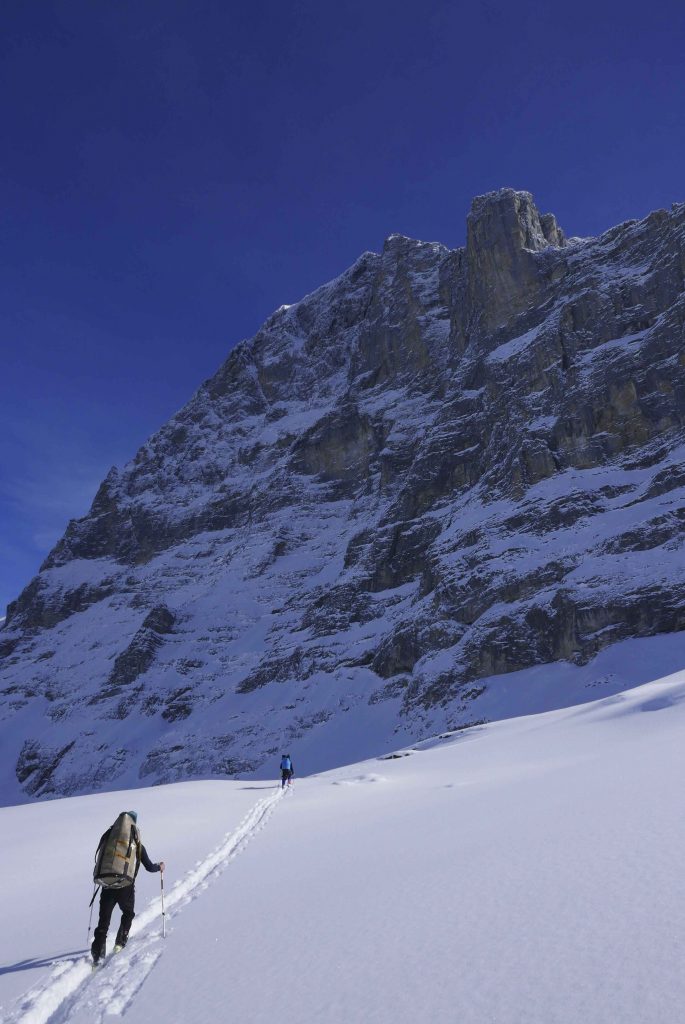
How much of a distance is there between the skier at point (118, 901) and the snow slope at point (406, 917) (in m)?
0.14

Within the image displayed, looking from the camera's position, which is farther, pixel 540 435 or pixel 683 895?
pixel 540 435

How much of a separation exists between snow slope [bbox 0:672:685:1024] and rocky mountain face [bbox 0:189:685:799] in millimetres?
33547

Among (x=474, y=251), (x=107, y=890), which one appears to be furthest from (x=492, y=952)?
(x=474, y=251)

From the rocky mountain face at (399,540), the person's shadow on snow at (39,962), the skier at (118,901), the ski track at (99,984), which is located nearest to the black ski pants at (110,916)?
the skier at (118,901)

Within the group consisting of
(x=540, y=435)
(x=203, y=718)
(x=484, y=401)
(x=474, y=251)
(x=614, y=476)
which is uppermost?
(x=474, y=251)

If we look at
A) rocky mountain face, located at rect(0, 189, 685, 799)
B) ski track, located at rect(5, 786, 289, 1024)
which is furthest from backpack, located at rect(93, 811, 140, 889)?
rocky mountain face, located at rect(0, 189, 685, 799)

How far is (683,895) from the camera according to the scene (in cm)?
415

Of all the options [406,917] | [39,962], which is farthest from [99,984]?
[406,917]

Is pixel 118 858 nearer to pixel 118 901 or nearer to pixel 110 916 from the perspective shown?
pixel 118 901

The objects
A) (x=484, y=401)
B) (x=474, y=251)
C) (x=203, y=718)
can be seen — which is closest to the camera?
(x=203, y=718)

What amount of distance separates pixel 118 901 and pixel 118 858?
0.36 meters

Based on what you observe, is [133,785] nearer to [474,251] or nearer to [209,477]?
[209,477]

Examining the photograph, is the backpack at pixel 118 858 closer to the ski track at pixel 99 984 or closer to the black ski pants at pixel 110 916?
the black ski pants at pixel 110 916

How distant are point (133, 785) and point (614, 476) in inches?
1830
